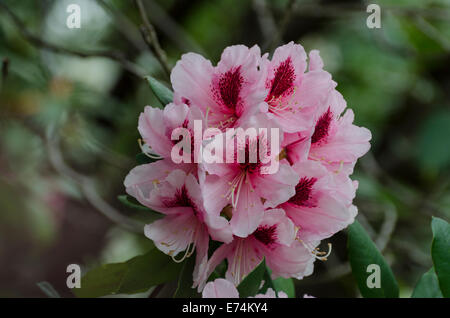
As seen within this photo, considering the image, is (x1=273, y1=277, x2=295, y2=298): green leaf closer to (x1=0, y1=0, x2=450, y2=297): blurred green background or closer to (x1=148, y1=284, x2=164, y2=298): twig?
(x1=148, y1=284, x2=164, y2=298): twig

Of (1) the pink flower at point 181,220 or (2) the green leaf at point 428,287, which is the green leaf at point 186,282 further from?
(2) the green leaf at point 428,287

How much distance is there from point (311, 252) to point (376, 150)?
173 centimetres

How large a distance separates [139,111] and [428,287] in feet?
4.87

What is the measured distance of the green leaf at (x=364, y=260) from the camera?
70 cm

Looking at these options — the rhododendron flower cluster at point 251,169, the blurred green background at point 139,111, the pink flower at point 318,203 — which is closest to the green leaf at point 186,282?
the rhododendron flower cluster at point 251,169

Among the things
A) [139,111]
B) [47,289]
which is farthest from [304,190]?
[139,111]

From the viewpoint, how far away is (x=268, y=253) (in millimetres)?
624

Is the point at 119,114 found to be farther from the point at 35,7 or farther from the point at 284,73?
the point at 284,73

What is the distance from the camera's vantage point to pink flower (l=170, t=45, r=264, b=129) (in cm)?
59

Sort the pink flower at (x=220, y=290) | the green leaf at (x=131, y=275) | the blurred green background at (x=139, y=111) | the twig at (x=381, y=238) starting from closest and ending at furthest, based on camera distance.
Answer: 1. the pink flower at (x=220, y=290)
2. the green leaf at (x=131, y=275)
3. the twig at (x=381, y=238)
4. the blurred green background at (x=139, y=111)

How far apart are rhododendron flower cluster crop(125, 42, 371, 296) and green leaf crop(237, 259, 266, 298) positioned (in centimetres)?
3

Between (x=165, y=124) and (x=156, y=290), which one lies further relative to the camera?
(x=156, y=290)

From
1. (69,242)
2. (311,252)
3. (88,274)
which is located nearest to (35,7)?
(69,242)

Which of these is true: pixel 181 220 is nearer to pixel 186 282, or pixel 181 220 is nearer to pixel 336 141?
pixel 186 282
